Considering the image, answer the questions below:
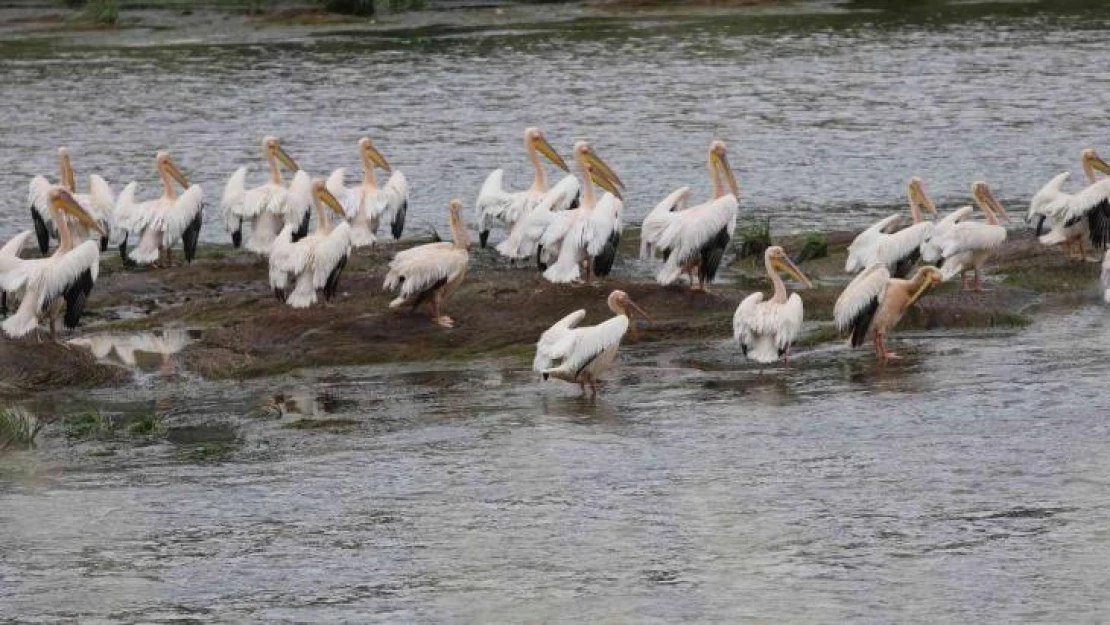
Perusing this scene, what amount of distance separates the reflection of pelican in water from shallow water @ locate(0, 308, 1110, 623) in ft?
2.50

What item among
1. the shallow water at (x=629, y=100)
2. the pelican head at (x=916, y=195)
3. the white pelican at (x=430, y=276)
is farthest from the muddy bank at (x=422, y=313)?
the shallow water at (x=629, y=100)

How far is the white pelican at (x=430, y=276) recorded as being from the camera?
48.8 feet

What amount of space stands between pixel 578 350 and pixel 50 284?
3.90 meters

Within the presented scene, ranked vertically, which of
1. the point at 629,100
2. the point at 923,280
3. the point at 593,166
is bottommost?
the point at 629,100

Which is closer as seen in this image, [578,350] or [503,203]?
[578,350]

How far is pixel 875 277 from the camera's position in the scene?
13852 mm

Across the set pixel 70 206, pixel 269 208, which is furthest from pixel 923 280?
pixel 70 206

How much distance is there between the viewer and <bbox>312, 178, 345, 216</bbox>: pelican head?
1681cm

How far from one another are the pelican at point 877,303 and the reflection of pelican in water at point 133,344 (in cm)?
436

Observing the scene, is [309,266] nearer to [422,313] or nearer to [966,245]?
[422,313]

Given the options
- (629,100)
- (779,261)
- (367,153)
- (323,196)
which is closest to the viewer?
(779,261)

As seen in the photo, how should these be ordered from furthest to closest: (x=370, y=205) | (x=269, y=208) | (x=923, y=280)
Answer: (x=370, y=205) < (x=269, y=208) < (x=923, y=280)

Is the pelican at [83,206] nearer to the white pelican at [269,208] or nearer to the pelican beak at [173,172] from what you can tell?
the pelican beak at [173,172]

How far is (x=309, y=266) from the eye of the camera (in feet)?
50.2
